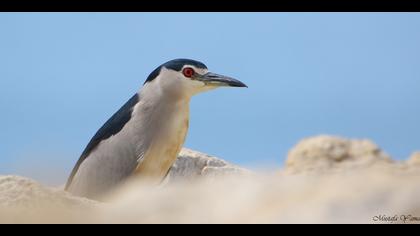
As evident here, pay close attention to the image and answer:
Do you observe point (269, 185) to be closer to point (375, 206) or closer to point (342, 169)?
point (375, 206)

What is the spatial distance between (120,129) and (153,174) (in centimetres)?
63

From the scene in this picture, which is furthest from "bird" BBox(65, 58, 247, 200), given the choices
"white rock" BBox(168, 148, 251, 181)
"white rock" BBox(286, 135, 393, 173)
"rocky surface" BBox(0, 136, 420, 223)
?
"rocky surface" BBox(0, 136, 420, 223)

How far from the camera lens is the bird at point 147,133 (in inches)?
327

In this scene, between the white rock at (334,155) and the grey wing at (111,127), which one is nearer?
the white rock at (334,155)

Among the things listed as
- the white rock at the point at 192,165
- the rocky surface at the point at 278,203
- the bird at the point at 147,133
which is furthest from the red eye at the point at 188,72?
the rocky surface at the point at 278,203

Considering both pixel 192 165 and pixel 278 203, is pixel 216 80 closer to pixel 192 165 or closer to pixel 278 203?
pixel 192 165

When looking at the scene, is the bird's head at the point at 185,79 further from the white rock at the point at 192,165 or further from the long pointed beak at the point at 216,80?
the white rock at the point at 192,165

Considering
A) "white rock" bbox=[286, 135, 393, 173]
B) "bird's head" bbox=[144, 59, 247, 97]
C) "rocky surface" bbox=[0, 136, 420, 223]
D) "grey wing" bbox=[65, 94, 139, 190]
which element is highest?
"bird's head" bbox=[144, 59, 247, 97]

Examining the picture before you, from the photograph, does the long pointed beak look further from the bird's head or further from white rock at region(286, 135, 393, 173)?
white rock at region(286, 135, 393, 173)

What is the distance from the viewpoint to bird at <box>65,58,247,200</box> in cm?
831

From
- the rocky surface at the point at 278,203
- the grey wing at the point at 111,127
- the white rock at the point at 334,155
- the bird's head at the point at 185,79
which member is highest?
the bird's head at the point at 185,79

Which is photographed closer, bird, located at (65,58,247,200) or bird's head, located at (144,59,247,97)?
bird, located at (65,58,247,200)
